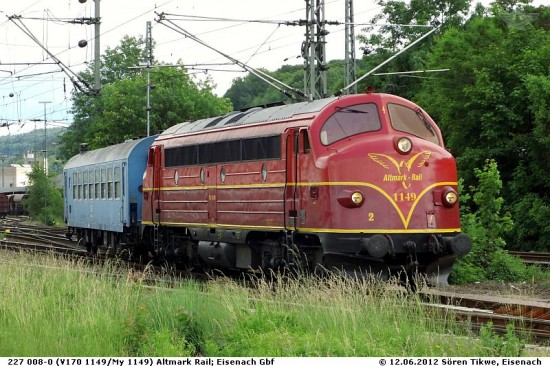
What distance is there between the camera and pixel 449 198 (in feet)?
51.4

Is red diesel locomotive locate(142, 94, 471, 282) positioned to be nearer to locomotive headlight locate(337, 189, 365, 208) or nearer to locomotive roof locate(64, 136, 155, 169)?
locomotive headlight locate(337, 189, 365, 208)

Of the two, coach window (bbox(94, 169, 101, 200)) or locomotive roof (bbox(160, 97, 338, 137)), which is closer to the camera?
locomotive roof (bbox(160, 97, 338, 137))

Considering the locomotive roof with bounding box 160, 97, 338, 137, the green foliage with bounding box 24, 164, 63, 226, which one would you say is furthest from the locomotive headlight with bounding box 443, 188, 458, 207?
the green foliage with bounding box 24, 164, 63, 226

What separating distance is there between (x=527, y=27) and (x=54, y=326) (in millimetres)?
25749

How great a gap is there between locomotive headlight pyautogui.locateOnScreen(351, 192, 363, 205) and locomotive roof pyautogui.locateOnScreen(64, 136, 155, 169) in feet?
41.8

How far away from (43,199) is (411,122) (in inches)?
2060

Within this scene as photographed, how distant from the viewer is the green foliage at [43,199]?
6366 cm

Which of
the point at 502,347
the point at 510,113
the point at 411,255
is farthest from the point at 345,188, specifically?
the point at 510,113

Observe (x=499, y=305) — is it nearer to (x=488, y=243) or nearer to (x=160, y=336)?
(x=488, y=243)

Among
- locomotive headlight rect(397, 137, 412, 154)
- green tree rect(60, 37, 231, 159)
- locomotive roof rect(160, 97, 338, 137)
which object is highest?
green tree rect(60, 37, 231, 159)

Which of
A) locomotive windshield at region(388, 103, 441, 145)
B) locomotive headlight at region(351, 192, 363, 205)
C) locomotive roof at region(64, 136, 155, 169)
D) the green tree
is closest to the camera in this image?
locomotive headlight at region(351, 192, 363, 205)

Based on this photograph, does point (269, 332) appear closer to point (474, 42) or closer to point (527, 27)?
point (527, 27)

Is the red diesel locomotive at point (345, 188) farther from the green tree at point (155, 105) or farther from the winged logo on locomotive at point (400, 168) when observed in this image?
the green tree at point (155, 105)

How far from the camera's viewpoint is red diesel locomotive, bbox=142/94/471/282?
600 inches
